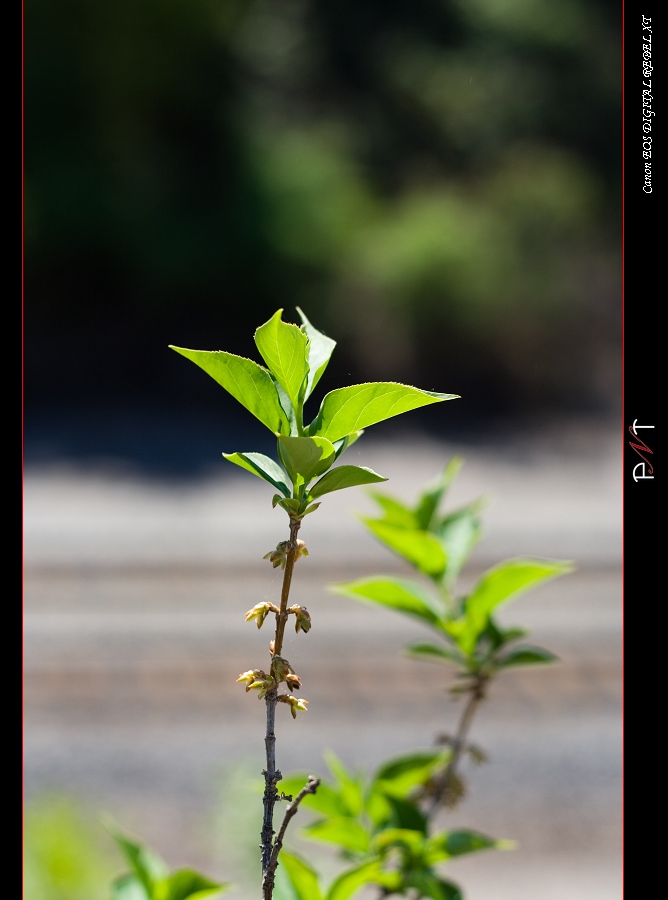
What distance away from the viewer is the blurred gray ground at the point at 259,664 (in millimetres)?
2121

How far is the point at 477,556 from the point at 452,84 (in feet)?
11.6

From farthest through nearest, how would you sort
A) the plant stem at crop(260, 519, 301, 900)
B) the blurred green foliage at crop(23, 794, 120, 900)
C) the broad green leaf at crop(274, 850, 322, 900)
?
the blurred green foliage at crop(23, 794, 120, 900), the broad green leaf at crop(274, 850, 322, 900), the plant stem at crop(260, 519, 301, 900)

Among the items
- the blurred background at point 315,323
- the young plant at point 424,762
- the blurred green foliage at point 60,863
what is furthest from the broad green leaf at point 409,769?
the blurred background at point 315,323

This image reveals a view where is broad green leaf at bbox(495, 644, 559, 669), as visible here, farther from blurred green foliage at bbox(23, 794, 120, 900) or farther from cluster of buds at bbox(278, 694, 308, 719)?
blurred green foliage at bbox(23, 794, 120, 900)

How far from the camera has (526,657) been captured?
37 centimetres

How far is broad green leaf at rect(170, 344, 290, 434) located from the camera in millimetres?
233

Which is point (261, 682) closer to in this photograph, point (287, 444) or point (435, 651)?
point (287, 444)

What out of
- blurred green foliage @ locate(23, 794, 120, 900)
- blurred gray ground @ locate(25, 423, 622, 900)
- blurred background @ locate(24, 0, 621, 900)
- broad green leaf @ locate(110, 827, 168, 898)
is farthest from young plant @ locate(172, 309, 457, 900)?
blurred background @ locate(24, 0, 621, 900)

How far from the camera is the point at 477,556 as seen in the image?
325 cm

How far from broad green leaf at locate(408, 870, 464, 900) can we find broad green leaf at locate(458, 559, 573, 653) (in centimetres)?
9

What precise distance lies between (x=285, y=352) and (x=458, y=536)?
0.21 metres

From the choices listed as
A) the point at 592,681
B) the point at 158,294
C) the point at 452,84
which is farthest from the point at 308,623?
the point at 452,84

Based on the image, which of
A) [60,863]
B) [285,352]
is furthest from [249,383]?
[60,863]
